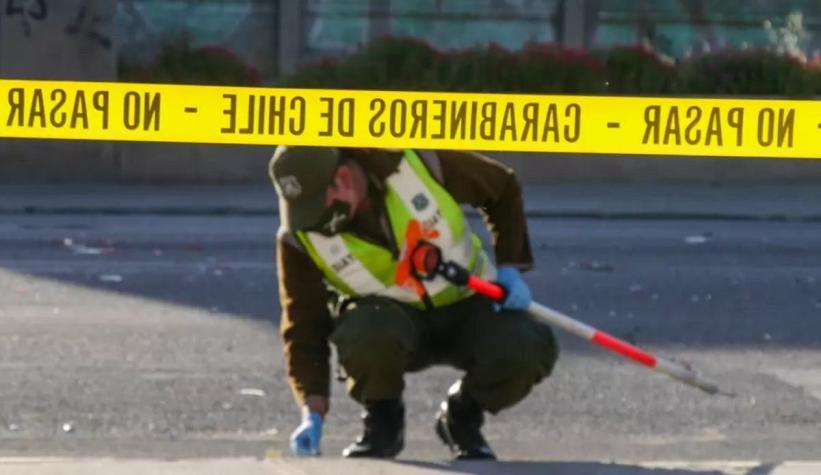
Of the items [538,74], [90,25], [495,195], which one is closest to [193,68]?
[90,25]

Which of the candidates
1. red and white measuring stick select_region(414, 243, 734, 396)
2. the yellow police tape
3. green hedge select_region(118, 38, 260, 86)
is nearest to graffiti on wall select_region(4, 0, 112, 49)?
green hedge select_region(118, 38, 260, 86)

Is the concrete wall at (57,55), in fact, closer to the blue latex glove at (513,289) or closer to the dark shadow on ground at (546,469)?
the blue latex glove at (513,289)

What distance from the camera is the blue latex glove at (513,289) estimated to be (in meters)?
5.33

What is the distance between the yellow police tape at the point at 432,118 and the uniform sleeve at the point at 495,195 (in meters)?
0.06

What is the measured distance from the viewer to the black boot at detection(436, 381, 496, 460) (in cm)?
547

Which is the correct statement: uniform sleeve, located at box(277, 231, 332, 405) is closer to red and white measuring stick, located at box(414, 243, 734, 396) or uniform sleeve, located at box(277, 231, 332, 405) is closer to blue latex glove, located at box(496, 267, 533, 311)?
red and white measuring stick, located at box(414, 243, 734, 396)

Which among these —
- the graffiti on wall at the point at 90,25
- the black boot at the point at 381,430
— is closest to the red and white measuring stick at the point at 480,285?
the black boot at the point at 381,430

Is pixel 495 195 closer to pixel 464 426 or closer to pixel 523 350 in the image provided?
pixel 523 350

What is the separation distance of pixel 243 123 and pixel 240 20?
13.3m

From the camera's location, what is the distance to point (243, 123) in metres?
5.47

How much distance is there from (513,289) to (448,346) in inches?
10.0

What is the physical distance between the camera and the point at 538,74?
56.1ft

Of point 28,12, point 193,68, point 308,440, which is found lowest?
point 193,68

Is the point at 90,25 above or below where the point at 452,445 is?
below
